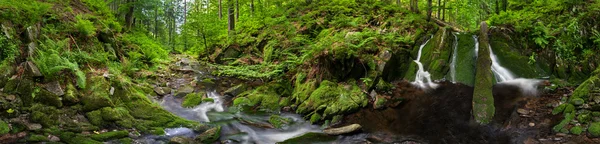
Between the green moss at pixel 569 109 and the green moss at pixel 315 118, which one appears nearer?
the green moss at pixel 569 109

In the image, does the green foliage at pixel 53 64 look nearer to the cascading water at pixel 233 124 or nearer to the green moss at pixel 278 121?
the cascading water at pixel 233 124

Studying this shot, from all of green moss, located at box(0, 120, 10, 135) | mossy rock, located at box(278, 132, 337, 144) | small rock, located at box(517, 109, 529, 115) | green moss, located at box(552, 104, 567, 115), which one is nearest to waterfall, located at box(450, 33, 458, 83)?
small rock, located at box(517, 109, 529, 115)

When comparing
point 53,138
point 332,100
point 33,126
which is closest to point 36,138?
point 53,138

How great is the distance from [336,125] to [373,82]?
2.82m

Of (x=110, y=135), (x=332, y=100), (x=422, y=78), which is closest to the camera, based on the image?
(x=110, y=135)

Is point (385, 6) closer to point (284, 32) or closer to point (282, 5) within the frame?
point (284, 32)

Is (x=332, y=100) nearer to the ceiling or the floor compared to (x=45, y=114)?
nearer to the floor

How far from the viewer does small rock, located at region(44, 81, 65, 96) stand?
736cm

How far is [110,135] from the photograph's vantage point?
275 inches

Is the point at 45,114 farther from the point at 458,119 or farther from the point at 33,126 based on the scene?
the point at 458,119

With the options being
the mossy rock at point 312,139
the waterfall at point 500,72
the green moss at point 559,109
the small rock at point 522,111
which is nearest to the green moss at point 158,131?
the mossy rock at point 312,139

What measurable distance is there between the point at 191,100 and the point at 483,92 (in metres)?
8.96

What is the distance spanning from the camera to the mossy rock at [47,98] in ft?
23.4

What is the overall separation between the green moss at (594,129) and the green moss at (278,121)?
22.9ft
